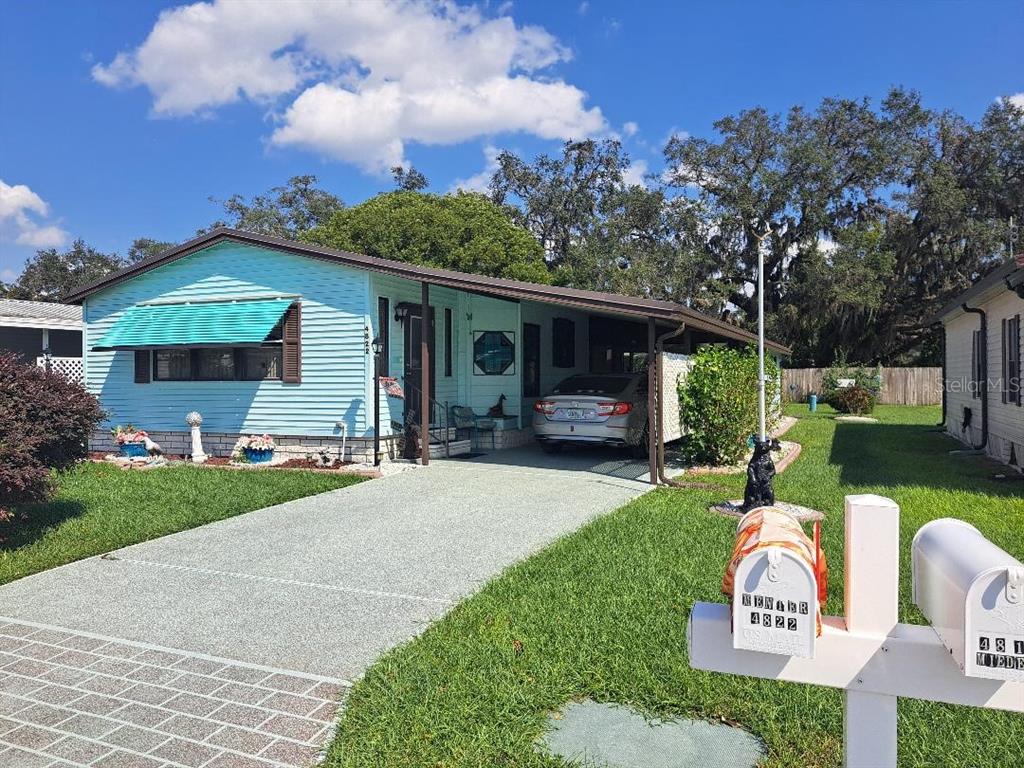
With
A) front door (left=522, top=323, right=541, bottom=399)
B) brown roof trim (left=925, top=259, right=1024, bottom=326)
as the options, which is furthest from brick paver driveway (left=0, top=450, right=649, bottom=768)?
front door (left=522, top=323, right=541, bottom=399)

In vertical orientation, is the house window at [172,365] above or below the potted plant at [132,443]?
above

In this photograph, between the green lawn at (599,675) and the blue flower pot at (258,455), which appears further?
the blue flower pot at (258,455)

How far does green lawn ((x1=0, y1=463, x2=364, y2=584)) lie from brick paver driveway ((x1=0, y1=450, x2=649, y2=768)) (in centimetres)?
31

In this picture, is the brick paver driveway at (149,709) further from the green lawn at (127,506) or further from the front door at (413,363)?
the front door at (413,363)

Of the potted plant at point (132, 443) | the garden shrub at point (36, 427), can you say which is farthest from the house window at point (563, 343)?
the garden shrub at point (36, 427)

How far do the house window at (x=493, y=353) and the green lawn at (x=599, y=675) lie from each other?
6938 millimetres

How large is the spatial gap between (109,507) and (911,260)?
3208 cm

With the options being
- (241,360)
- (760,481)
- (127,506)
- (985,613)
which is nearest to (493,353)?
(241,360)

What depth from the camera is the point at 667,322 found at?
31.4 ft

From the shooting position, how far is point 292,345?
1166cm

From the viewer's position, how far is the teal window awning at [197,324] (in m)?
11.3

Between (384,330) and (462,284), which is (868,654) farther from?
(384,330)

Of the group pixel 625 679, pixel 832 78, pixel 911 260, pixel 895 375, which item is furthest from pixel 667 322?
pixel 911 260

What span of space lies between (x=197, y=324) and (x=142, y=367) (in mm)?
1919
